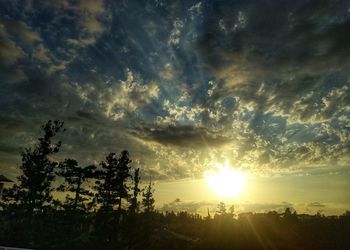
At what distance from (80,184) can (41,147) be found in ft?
23.4

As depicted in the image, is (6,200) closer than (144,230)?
Yes

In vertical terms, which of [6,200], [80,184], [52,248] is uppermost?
[80,184]

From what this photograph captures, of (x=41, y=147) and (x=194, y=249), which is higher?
(x=41, y=147)

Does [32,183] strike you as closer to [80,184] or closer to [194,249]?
[80,184]

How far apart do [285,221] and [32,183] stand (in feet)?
168

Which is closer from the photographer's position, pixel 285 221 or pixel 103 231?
pixel 103 231

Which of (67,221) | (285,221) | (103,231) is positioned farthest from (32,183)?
(285,221)

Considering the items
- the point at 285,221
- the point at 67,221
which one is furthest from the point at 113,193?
the point at 285,221

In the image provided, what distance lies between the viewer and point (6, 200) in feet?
115

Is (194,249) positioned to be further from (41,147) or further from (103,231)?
(41,147)

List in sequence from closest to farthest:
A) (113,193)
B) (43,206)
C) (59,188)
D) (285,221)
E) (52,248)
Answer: (52,248) → (43,206) → (59,188) → (113,193) → (285,221)

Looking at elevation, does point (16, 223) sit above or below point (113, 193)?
below

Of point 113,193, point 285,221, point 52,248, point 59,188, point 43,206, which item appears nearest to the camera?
point 52,248

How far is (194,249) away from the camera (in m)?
36.6
